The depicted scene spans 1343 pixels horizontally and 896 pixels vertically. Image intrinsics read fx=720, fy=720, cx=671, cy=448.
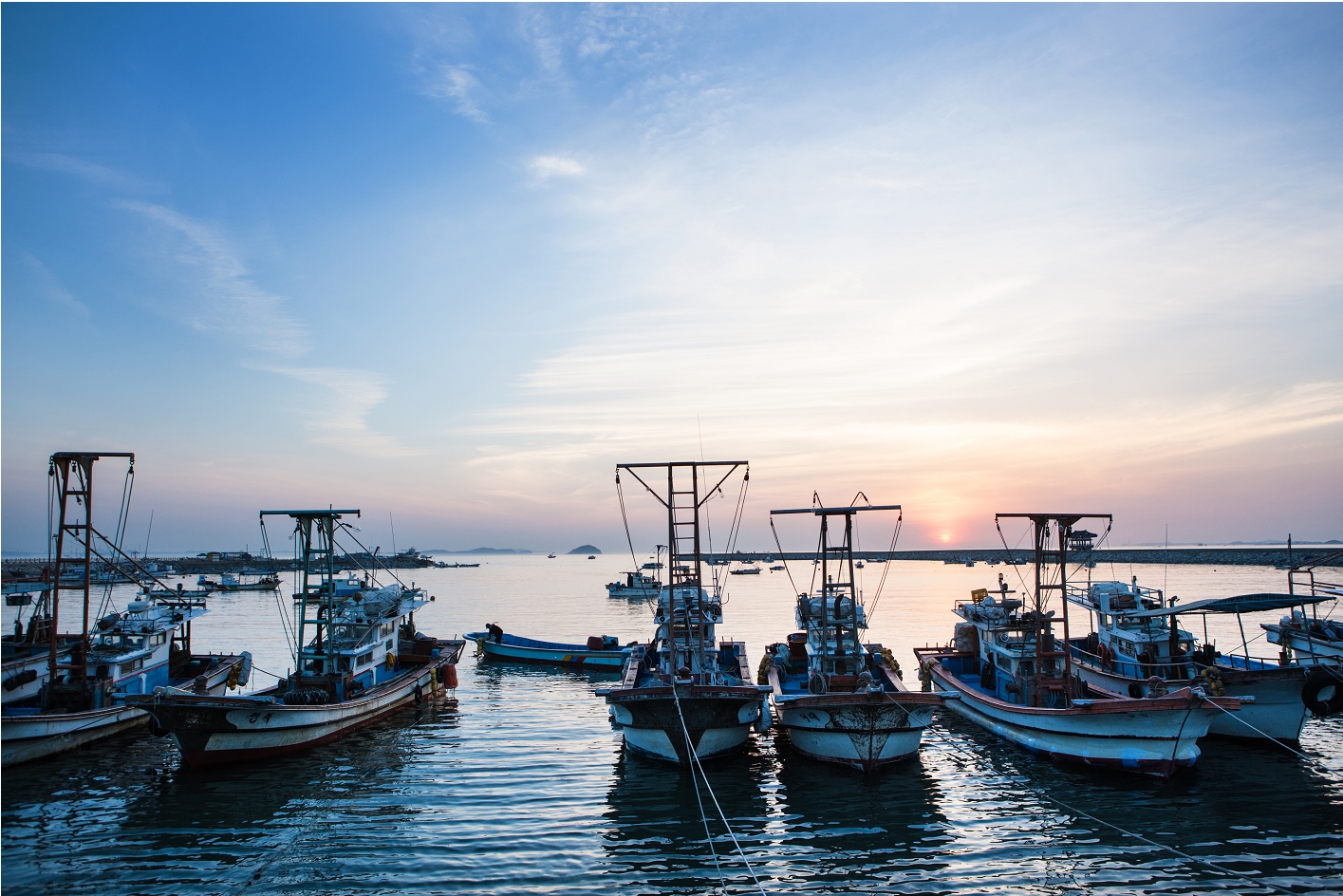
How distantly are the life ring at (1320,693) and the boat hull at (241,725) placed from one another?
3104 centimetres

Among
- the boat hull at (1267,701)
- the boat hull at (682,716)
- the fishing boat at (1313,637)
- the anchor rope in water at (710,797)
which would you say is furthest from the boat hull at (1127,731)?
the fishing boat at (1313,637)

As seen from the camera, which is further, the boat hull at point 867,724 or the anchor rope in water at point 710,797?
the boat hull at point 867,724

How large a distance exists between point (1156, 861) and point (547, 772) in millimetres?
15324

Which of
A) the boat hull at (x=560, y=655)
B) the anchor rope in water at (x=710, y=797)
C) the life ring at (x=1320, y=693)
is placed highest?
the life ring at (x=1320, y=693)

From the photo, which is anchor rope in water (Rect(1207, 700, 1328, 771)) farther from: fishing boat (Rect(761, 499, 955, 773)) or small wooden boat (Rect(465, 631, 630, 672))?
small wooden boat (Rect(465, 631, 630, 672))

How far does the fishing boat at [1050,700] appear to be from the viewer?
18.9 meters

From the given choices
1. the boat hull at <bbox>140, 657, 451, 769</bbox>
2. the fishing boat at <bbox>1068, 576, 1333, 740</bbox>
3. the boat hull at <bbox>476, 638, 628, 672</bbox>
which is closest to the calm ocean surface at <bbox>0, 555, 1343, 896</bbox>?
the boat hull at <bbox>140, 657, 451, 769</bbox>

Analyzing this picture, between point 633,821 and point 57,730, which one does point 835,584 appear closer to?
point 633,821

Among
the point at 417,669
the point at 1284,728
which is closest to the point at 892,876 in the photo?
the point at 1284,728

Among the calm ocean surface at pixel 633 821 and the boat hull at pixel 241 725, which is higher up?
the boat hull at pixel 241 725

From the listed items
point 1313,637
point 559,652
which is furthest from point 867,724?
point 559,652

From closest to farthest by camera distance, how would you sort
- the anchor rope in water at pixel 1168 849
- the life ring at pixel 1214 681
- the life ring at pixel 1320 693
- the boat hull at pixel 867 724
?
1. the anchor rope in water at pixel 1168 849
2. the boat hull at pixel 867 724
3. the life ring at pixel 1214 681
4. the life ring at pixel 1320 693

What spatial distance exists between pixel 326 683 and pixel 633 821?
1447 cm

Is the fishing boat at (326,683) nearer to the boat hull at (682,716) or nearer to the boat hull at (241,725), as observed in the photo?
the boat hull at (241,725)
